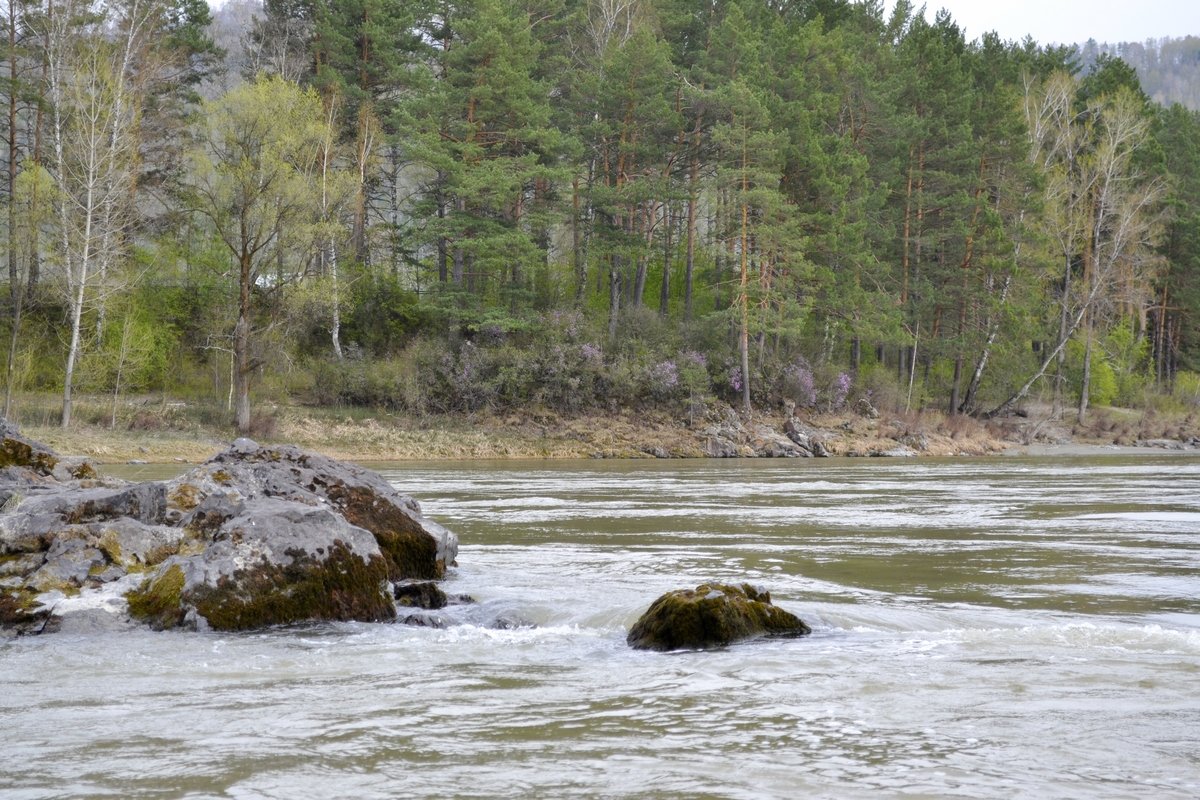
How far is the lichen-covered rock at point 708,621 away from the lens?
8.12 meters

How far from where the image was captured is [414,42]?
49781 mm

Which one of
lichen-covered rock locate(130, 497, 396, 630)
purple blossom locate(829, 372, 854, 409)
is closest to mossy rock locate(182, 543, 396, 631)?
lichen-covered rock locate(130, 497, 396, 630)

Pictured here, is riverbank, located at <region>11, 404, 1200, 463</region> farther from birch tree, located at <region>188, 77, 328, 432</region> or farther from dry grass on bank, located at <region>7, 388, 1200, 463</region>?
birch tree, located at <region>188, 77, 328, 432</region>

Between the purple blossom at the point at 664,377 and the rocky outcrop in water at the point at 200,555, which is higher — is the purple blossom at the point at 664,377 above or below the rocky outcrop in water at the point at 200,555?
above

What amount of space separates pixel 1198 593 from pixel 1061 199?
48.3 meters

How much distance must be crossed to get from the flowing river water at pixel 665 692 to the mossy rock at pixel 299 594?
0.94 feet

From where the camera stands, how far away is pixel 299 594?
912cm

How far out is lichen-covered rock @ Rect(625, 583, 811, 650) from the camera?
812cm

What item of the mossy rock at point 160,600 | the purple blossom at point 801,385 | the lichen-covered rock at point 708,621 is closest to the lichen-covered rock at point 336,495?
the mossy rock at point 160,600

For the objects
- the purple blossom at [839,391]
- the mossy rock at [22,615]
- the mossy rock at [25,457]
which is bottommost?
the mossy rock at [22,615]

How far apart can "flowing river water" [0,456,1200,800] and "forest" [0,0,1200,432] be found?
2776cm

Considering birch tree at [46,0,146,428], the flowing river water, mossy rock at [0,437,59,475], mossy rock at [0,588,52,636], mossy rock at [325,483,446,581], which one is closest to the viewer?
the flowing river water

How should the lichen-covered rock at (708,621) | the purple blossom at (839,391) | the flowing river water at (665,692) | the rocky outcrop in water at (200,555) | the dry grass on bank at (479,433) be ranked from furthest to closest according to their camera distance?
the purple blossom at (839,391), the dry grass on bank at (479,433), the rocky outcrop in water at (200,555), the lichen-covered rock at (708,621), the flowing river water at (665,692)

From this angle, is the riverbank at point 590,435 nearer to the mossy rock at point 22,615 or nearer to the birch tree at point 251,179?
the birch tree at point 251,179
